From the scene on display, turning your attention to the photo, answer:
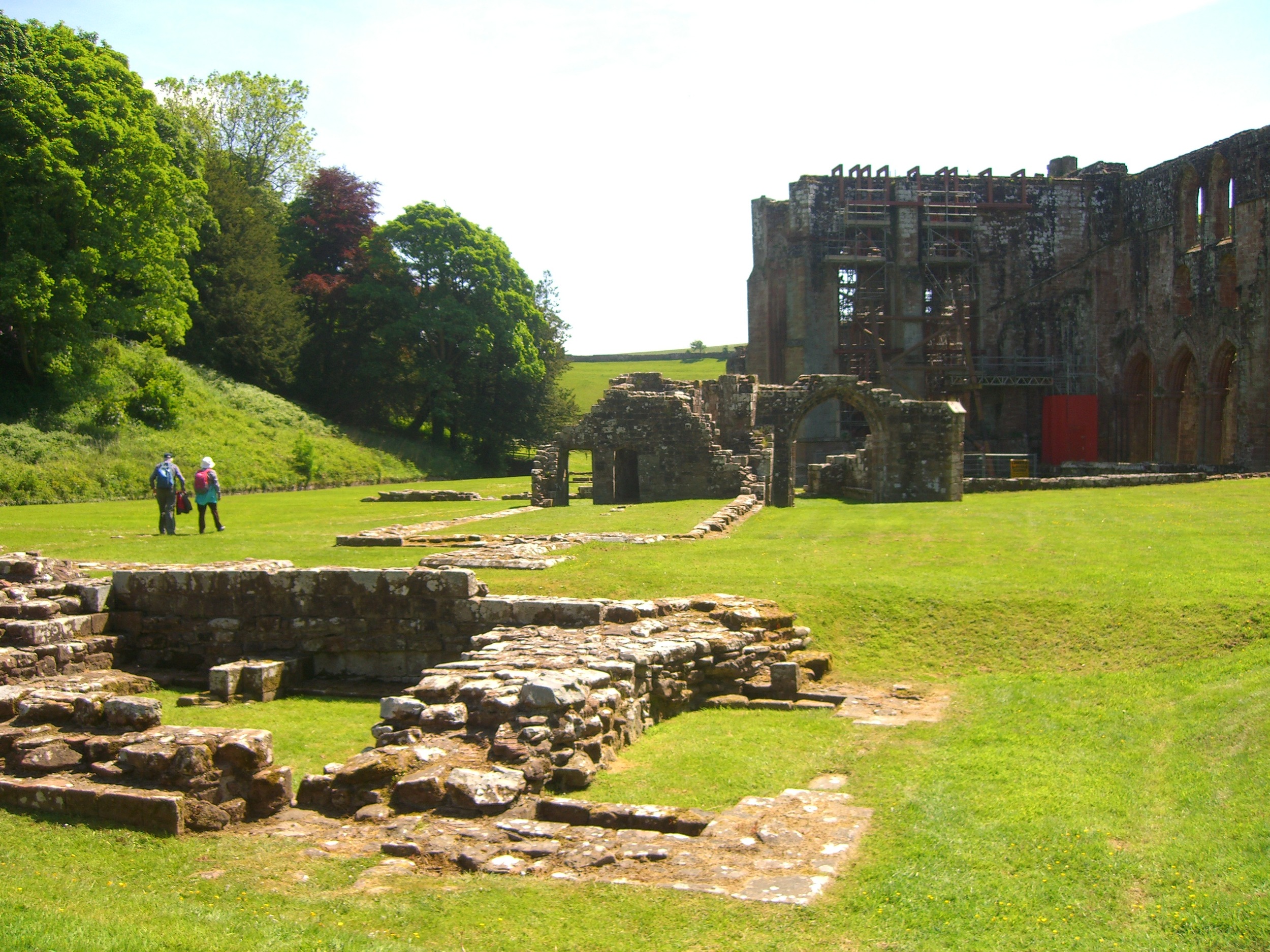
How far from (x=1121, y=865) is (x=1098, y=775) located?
188 cm

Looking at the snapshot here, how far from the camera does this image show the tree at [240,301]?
156ft

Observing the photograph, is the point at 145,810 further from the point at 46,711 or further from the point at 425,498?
the point at 425,498

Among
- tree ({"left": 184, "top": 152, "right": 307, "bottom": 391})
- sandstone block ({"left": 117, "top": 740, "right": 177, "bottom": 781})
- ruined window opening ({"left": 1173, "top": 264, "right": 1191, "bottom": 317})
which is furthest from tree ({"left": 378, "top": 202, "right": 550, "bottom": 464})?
sandstone block ({"left": 117, "top": 740, "right": 177, "bottom": 781})

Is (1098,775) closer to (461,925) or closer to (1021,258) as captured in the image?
(461,925)

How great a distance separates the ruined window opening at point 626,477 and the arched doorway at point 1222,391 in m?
23.2

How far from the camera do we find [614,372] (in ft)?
316

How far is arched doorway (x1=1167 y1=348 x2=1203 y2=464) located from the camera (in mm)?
44000

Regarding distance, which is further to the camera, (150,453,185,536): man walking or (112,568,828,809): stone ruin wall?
(150,453,185,536): man walking

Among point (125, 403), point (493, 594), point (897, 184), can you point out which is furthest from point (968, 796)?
point (897, 184)

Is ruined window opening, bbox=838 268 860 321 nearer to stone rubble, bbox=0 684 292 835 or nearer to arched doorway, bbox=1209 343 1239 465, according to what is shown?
arched doorway, bbox=1209 343 1239 465

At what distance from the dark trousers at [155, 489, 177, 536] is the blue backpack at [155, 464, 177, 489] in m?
0.07

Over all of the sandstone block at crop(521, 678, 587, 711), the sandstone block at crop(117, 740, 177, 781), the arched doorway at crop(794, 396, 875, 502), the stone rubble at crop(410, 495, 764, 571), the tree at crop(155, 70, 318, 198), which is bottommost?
the sandstone block at crop(117, 740, 177, 781)

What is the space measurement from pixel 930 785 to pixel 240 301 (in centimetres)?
4547

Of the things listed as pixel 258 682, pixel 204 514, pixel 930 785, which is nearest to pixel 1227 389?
pixel 204 514
